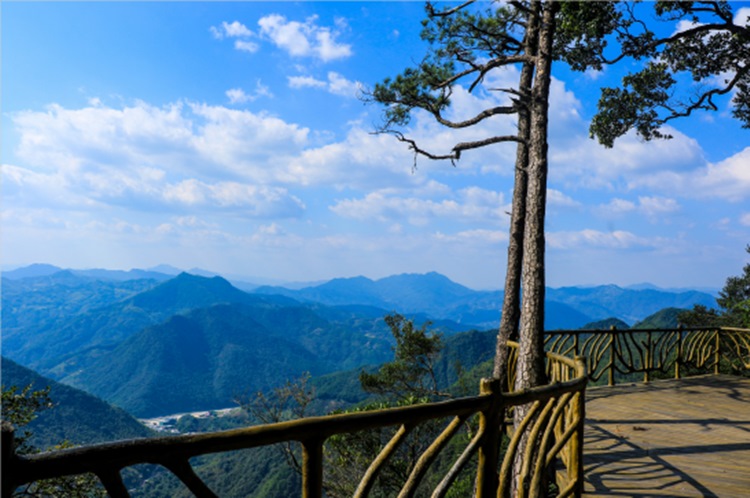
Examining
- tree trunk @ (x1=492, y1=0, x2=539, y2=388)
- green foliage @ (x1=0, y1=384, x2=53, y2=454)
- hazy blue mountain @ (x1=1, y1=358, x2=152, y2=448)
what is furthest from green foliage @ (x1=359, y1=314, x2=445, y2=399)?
hazy blue mountain @ (x1=1, y1=358, x2=152, y2=448)

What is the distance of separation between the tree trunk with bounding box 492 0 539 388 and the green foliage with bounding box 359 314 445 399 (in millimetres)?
7145

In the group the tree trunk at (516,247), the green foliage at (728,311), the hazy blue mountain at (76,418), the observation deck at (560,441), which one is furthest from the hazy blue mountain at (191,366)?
the observation deck at (560,441)

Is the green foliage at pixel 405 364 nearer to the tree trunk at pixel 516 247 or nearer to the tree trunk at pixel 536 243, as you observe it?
the tree trunk at pixel 516 247

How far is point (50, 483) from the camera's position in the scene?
8.86 meters

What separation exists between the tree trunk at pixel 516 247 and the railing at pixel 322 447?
185 inches

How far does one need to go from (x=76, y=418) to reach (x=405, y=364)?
86160 millimetres

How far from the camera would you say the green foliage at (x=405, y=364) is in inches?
597

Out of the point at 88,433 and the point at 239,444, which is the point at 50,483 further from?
the point at 88,433

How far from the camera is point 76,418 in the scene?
263 feet

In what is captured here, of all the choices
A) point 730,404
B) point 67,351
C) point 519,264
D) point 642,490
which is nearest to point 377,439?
point 519,264

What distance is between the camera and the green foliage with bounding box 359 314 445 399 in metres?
15.2

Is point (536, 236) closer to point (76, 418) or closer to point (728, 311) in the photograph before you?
point (728, 311)

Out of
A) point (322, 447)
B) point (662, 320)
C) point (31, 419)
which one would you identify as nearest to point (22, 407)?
point (31, 419)

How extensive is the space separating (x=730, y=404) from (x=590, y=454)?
398 cm
